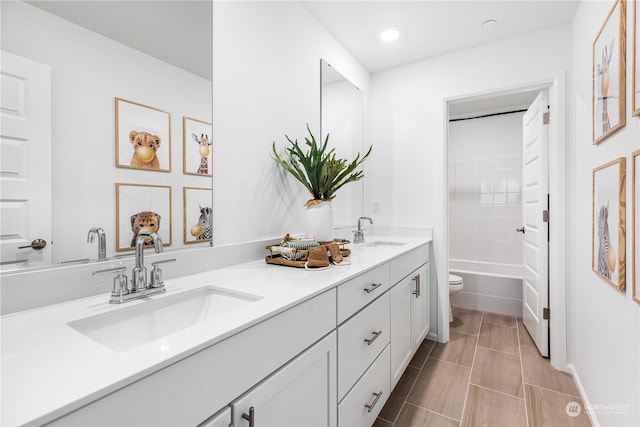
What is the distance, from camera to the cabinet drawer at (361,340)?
1.15 meters

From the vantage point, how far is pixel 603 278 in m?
1.38

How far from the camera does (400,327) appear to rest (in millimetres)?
1780

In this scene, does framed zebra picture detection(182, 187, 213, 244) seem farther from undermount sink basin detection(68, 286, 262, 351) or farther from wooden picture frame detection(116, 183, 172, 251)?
undermount sink basin detection(68, 286, 262, 351)

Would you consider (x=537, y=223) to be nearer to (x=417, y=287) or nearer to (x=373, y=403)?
(x=417, y=287)

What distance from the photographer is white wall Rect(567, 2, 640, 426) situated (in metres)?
1.11

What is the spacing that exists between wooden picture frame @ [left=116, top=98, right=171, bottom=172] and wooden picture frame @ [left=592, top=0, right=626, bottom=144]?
173cm

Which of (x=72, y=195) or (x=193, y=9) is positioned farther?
(x=193, y=9)

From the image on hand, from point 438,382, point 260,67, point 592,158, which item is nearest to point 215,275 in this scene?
point 260,67

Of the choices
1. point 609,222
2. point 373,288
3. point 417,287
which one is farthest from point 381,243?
point 609,222

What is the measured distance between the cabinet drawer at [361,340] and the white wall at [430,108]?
3.85ft

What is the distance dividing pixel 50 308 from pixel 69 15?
33.1 inches

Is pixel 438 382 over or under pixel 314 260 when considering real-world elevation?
under

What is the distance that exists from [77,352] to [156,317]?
12.9 inches

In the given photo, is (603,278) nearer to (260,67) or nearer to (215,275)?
(215,275)
